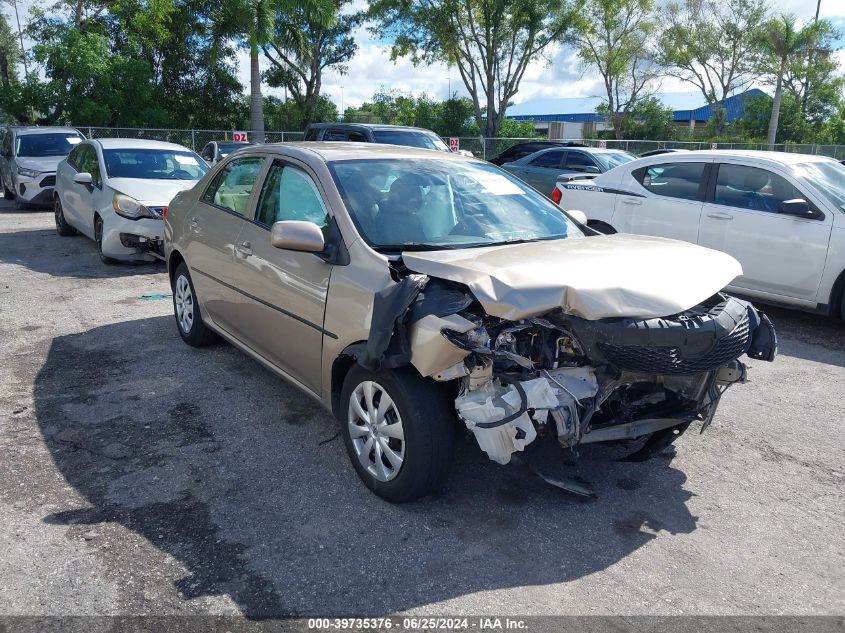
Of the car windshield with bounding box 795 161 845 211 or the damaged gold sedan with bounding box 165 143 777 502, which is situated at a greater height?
the car windshield with bounding box 795 161 845 211

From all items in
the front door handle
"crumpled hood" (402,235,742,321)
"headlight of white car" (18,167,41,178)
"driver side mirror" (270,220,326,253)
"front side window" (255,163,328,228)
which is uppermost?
"front side window" (255,163,328,228)

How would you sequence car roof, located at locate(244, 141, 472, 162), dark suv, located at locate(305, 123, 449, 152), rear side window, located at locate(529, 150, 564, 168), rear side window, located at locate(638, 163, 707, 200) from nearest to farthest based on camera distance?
car roof, located at locate(244, 141, 472, 162)
rear side window, located at locate(638, 163, 707, 200)
dark suv, located at locate(305, 123, 449, 152)
rear side window, located at locate(529, 150, 564, 168)

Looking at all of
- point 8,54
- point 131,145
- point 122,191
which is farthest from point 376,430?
point 8,54

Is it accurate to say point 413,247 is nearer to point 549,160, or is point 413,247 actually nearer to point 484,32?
point 549,160

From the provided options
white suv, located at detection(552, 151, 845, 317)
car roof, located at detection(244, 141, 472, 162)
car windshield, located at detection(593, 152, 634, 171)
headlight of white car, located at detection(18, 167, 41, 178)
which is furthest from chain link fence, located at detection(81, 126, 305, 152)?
car roof, located at detection(244, 141, 472, 162)

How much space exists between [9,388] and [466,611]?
4010 mm

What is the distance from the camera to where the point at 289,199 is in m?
4.61

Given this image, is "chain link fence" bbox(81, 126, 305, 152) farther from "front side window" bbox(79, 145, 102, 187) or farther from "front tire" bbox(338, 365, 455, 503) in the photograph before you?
"front tire" bbox(338, 365, 455, 503)

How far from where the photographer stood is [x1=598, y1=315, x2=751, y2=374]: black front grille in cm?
317

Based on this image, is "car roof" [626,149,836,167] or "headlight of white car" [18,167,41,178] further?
"headlight of white car" [18,167,41,178]

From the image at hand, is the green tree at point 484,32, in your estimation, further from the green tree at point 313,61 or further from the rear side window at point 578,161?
the rear side window at point 578,161

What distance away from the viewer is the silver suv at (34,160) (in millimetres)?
14938

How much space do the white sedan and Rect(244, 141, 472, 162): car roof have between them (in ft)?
13.5

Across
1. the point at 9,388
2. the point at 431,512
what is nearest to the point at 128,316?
the point at 9,388
